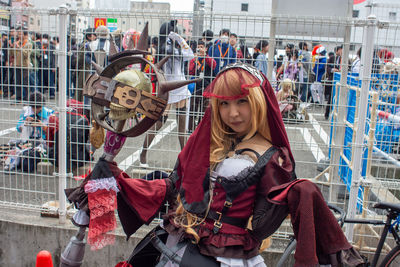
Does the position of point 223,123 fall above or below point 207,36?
below

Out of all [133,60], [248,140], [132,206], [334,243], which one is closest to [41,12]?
[133,60]

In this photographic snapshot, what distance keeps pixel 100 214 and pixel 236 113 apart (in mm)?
796

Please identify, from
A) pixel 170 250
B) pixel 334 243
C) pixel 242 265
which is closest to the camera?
pixel 334 243

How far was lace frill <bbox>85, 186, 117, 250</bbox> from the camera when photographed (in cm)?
189

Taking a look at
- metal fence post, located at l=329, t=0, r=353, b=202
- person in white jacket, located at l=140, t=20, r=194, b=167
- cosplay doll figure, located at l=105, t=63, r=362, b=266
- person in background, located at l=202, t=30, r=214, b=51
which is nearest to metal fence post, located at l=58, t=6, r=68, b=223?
person in white jacket, located at l=140, t=20, r=194, b=167

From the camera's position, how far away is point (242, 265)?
178 cm

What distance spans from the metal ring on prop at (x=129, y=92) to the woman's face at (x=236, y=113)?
202 mm

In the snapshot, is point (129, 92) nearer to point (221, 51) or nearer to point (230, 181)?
point (230, 181)

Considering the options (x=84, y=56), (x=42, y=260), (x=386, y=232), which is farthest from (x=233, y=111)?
(x=84, y=56)

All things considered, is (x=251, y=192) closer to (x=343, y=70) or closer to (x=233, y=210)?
(x=233, y=210)

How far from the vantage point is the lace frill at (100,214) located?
1892mm

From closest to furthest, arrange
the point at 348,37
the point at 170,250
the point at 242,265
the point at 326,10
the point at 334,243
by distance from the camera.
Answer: the point at 334,243 → the point at 242,265 → the point at 170,250 → the point at 348,37 → the point at 326,10

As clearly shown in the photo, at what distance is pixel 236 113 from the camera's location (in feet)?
5.96

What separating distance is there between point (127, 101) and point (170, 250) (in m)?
0.73
